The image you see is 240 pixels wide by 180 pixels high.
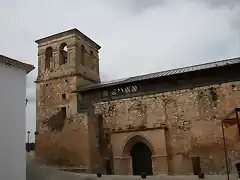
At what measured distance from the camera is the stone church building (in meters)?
13.3

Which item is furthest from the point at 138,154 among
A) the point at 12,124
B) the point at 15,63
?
the point at 15,63

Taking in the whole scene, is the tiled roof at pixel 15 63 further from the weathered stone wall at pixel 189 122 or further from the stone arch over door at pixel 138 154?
the stone arch over door at pixel 138 154

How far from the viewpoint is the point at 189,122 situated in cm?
1377

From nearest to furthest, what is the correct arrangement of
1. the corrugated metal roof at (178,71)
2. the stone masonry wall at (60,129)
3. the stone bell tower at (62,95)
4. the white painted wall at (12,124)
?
the white painted wall at (12,124), the corrugated metal roof at (178,71), the stone masonry wall at (60,129), the stone bell tower at (62,95)

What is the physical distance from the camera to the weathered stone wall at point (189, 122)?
13.1 m

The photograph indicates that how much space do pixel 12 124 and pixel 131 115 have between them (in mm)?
6488

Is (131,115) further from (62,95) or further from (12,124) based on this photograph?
(12,124)

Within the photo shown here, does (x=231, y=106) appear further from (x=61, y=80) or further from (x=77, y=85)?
(x=61, y=80)

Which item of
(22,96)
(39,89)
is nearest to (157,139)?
(22,96)

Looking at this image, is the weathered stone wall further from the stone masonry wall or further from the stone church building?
the stone masonry wall

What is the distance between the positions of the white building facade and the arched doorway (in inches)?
241

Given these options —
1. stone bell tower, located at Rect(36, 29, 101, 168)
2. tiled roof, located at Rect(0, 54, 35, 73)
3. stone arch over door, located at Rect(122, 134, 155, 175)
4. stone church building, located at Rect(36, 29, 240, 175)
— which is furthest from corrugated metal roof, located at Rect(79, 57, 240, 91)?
tiled roof, located at Rect(0, 54, 35, 73)

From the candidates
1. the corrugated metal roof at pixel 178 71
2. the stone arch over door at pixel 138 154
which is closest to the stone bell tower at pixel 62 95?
the corrugated metal roof at pixel 178 71

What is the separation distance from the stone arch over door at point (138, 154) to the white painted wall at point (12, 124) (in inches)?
226
